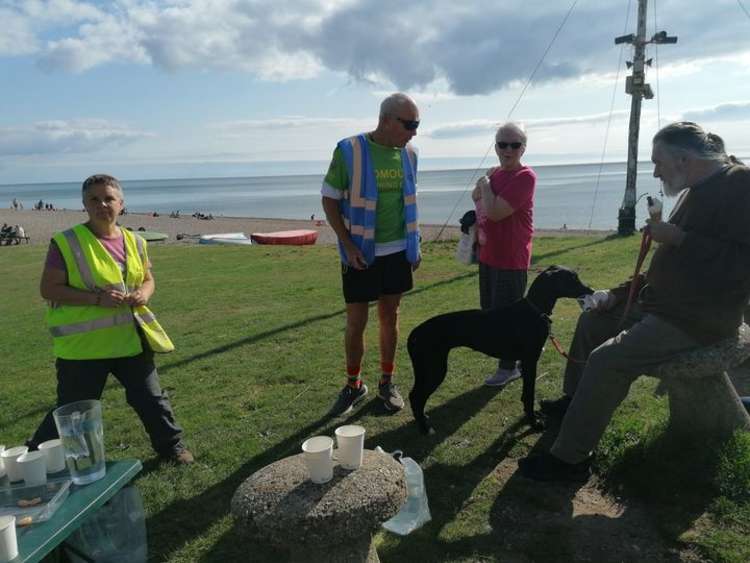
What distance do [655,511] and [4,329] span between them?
975cm

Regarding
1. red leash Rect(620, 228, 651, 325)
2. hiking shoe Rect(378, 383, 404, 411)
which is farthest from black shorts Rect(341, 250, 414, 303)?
red leash Rect(620, 228, 651, 325)

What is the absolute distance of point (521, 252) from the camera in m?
4.95

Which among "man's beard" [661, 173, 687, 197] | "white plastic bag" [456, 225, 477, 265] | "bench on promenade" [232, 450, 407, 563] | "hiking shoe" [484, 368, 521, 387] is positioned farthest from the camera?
"white plastic bag" [456, 225, 477, 265]

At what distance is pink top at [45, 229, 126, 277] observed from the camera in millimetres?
3535

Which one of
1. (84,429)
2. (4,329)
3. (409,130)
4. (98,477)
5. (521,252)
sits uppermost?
(409,130)

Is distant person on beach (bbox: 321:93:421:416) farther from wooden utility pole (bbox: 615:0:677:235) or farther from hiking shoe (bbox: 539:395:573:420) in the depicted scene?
wooden utility pole (bbox: 615:0:677:235)

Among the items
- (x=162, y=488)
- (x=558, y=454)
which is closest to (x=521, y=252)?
(x=558, y=454)

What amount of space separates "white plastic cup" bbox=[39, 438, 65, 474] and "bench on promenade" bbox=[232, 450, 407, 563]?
0.92 meters

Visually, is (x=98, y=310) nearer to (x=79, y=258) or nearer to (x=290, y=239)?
(x=79, y=258)

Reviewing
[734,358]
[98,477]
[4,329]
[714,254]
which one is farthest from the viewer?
[4,329]

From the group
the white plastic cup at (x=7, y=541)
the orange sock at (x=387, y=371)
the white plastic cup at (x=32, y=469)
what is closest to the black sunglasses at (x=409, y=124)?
the orange sock at (x=387, y=371)

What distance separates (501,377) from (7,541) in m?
4.04

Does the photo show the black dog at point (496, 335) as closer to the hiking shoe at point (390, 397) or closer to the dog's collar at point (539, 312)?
the dog's collar at point (539, 312)

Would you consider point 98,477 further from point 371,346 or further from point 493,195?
point 371,346
